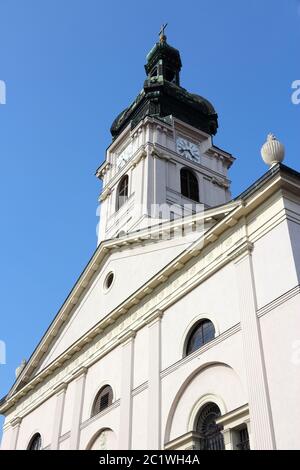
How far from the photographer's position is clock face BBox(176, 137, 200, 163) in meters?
30.8

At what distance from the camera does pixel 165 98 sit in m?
33.8

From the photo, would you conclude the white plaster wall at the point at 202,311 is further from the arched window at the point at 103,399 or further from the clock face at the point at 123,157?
the clock face at the point at 123,157

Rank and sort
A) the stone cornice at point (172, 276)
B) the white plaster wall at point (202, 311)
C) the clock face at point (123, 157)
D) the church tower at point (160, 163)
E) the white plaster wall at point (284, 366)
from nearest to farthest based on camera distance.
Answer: the white plaster wall at point (284, 366)
the white plaster wall at point (202, 311)
the stone cornice at point (172, 276)
the church tower at point (160, 163)
the clock face at point (123, 157)

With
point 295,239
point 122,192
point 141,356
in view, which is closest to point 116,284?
point 141,356

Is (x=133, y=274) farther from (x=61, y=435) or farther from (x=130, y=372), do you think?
(x=61, y=435)

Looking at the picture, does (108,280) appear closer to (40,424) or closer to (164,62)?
(40,424)

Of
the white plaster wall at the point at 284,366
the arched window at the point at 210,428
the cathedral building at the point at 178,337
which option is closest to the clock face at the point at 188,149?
the cathedral building at the point at 178,337

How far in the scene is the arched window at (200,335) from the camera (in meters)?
15.9

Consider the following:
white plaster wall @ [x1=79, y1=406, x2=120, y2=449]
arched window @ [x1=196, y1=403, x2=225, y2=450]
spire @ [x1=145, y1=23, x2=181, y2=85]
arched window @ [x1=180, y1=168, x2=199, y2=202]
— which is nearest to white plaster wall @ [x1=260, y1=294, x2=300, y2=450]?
arched window @ [x1=196, y1=403, x2=225, y2=450]

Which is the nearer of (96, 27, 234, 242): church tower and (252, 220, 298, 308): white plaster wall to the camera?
(252, 220, 298, 308): white plaster wall

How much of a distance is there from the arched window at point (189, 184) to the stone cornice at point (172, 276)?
26.7 feet

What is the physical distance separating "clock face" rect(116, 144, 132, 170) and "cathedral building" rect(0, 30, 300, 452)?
142 inches

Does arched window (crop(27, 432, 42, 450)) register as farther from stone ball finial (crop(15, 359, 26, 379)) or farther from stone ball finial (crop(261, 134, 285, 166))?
stone ball finial (crop(261, 134, 285, 166))
